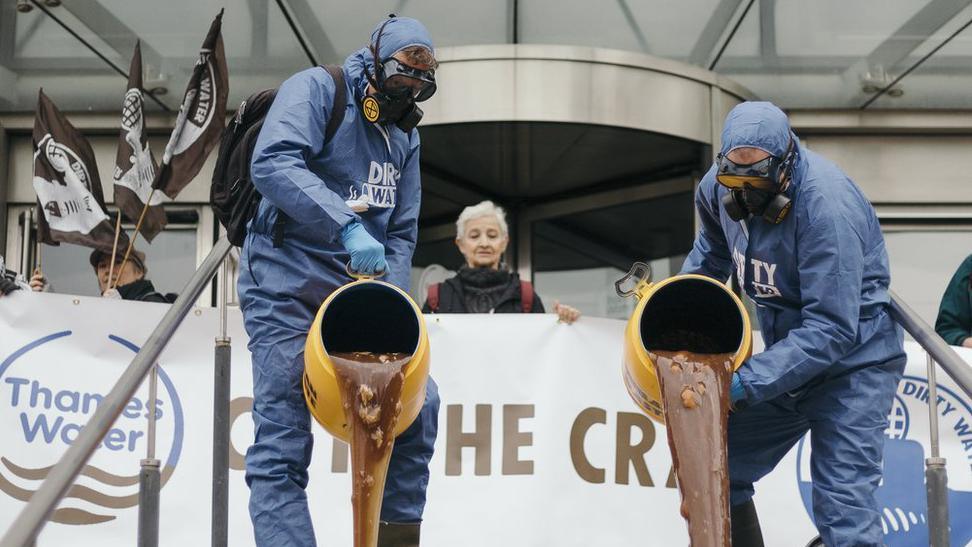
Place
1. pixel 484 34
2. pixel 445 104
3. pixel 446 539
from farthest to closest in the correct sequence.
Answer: pixel 484 34 < pixel 445 104 < pixel 446 539

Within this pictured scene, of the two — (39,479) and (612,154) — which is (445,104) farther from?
(39,479)

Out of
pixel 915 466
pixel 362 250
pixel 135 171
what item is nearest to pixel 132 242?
pixel 135 171

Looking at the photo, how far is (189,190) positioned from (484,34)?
228 cm

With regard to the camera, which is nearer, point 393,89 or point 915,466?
point 393,89

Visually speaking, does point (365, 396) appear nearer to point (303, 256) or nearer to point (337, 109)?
point (303, 256)

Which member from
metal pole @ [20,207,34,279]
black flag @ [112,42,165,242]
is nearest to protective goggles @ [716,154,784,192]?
black flag @ [112,42,165,242]

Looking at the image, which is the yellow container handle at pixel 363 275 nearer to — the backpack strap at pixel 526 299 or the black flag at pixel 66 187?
the backpack strap at pixel 526 299

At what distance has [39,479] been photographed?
6254 millimetres

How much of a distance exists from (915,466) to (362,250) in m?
3.29

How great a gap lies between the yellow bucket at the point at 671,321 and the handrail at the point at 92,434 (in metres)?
1.45

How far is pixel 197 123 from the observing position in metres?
7.76

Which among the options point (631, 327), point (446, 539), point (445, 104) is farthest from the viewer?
point (445, 104)

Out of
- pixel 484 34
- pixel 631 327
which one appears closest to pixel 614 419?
pixel 631 327

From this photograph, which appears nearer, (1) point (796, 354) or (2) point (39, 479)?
(1) point (796, 354)
